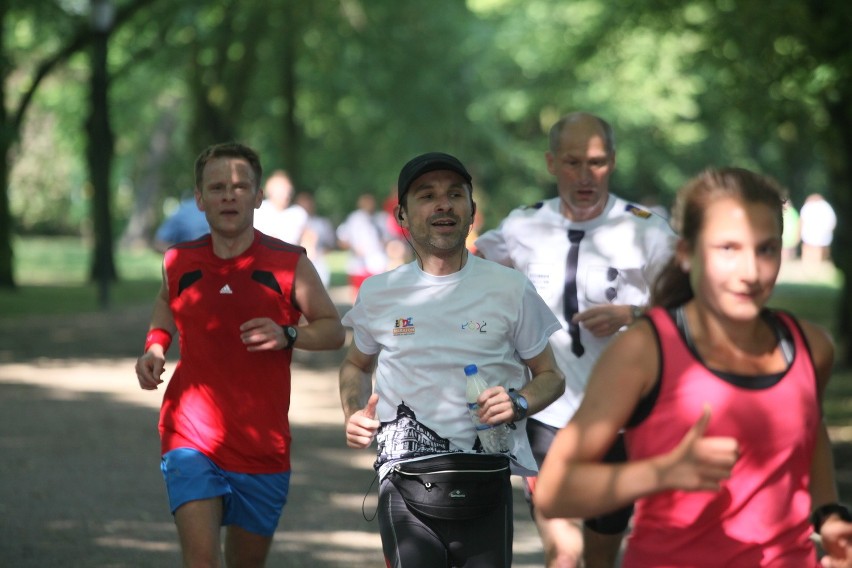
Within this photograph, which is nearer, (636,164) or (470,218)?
(470,218)

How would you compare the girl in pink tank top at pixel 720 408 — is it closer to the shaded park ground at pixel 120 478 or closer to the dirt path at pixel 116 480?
the shaded park ground at pixel 120 478

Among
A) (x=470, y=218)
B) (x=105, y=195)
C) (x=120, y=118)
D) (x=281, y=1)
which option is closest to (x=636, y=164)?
(x=120, y=118)

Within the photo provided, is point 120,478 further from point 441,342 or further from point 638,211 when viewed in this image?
point 441,342

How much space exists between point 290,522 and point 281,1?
76.1 ft

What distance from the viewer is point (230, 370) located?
5859 mm

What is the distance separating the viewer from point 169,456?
231 inches

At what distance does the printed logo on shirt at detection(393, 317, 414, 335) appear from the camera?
→ 16.7ft

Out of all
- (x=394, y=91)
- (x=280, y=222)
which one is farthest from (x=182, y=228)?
(x=394, y=91)

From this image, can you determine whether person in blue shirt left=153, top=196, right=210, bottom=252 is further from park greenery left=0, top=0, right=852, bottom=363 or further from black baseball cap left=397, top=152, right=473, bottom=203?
black baseball cap left=397, top=152, right=473, bottom=203

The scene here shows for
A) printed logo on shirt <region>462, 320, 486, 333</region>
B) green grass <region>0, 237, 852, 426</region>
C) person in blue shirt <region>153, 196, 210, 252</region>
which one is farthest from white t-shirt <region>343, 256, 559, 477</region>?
green grass <region>0, 237, 852, 426</region>

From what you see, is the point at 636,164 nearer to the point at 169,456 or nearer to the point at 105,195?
the point at 105,195

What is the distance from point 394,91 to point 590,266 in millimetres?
32900

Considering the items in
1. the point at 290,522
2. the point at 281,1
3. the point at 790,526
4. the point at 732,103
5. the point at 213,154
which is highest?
the point at 281,1

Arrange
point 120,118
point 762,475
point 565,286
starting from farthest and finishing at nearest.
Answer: point 120,118, point 565,286, point 762,475
